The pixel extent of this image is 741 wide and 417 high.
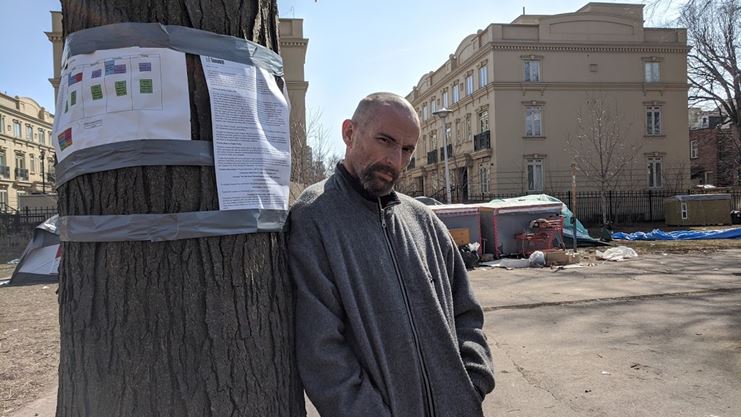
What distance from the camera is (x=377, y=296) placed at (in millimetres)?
1684

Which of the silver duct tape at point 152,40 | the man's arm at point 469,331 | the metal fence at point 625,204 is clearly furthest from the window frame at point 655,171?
the silver duct tape at point 152,40

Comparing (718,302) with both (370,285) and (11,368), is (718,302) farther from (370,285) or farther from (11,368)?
(11,368)

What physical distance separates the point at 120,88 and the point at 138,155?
19cm

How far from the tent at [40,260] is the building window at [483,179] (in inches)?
1068

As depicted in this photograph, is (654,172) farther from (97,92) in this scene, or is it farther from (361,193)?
(97,92)

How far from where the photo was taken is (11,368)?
5273mm

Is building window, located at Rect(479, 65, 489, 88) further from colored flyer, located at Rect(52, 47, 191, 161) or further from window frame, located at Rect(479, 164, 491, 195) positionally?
colored flyer, located at Rect(52, 47, 191, 161)

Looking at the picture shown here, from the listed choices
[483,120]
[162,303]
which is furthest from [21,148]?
[162,303]

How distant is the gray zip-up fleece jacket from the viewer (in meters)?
1.56

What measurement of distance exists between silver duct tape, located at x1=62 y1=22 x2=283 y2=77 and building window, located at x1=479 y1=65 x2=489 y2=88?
3415 centimetres

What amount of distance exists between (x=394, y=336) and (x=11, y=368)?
17.9ft

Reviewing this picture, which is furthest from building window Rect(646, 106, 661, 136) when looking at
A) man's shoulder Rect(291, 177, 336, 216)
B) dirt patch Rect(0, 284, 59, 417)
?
man's shoulder Rect(291, 177, 336, 216)

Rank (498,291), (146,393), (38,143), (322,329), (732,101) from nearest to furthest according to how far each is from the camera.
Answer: (146,393) < (322,329) < (498,291) < (732,101) < (38,143)

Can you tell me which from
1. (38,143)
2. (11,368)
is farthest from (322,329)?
(38,143)
